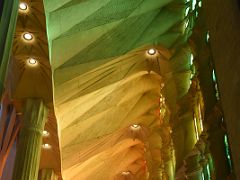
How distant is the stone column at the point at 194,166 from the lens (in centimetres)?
1047

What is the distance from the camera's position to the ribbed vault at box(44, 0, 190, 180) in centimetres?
1212

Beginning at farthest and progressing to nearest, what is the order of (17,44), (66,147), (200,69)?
1. (66,147)
2. (17,44)
3. (200,69)

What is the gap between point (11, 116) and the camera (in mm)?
15492

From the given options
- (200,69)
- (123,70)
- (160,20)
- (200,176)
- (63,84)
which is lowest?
(200,176)

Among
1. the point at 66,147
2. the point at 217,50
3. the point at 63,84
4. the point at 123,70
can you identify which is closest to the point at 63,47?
the point at 63,84

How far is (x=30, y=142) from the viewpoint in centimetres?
1166

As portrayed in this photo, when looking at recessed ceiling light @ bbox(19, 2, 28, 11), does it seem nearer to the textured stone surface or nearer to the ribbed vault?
the ribbed vault

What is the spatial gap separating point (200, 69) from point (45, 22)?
3.83m

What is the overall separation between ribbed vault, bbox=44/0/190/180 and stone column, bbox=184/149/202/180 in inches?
87.1

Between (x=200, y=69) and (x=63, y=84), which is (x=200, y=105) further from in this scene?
(x=63, y=84)

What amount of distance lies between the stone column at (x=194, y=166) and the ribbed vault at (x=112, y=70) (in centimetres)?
221

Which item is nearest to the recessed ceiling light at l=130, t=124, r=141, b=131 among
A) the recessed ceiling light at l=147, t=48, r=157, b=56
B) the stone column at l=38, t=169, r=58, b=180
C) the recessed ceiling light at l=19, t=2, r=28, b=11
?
the stone column at l=38, t=169, r=58, b=180

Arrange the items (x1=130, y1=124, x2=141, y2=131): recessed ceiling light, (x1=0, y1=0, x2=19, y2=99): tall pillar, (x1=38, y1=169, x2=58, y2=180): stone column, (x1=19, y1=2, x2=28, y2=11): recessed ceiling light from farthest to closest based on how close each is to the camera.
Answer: (x1=130, y1=124, x2=141, y2=131): recessed ceiling light, (x1=38, y1=169, x2=58, y2=180): stone column, (x1=19, y1=2, x2=28, y2=11): recessed ceiling light, (x1=0, y1=0, x2=19, y2=99): tall pillar

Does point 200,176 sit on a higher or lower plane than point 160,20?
lower
